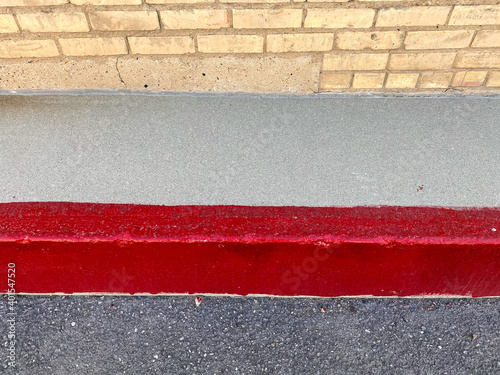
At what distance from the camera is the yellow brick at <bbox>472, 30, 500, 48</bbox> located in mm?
2263

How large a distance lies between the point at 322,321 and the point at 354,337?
173 millimetres

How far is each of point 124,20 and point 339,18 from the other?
1.17 meters

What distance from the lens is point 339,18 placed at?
2.22 m

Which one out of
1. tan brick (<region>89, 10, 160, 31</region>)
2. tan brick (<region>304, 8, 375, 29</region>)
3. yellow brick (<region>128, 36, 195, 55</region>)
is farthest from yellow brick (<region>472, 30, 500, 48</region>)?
tan brick (<region>89, 10, 160, 31</region>)

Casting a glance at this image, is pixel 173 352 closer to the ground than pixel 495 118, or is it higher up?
closer to the ground

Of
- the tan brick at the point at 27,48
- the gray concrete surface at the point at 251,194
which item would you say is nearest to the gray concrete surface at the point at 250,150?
the gray concrete surface at the point at 251,194

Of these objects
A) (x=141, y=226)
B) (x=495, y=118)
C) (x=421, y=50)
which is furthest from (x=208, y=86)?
(x=495, y=118)

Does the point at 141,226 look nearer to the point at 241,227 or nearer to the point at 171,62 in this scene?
the point at 241,227

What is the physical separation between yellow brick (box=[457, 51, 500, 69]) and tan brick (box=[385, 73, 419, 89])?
26cm

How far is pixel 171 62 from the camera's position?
2.40 meters

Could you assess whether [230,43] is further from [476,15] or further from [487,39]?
[487,39]

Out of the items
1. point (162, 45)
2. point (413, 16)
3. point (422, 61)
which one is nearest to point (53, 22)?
point (162, 45)

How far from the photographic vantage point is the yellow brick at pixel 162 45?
230cm

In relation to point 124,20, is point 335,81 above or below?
below
